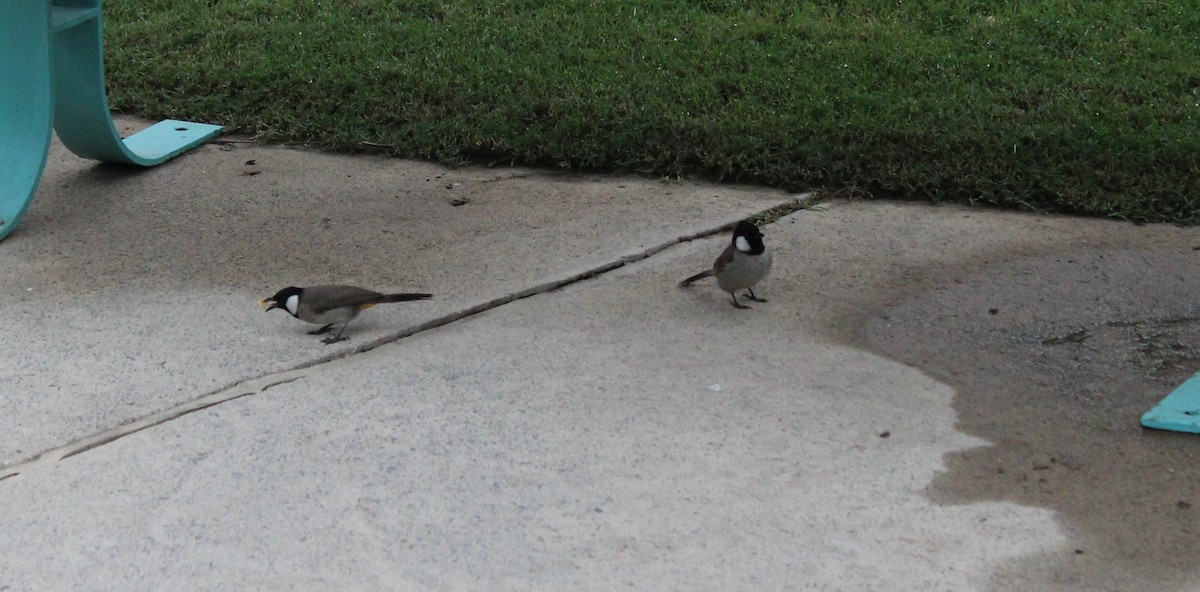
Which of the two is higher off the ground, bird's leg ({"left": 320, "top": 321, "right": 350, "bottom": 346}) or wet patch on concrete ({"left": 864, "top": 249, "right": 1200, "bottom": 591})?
wet patch on concrete ({"left": 864, "top": 249, "right": 1200, "bottom": 591})

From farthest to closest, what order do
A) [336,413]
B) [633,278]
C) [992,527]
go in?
[633,278]
[336,413]
[992,527]

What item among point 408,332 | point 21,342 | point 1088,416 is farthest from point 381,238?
point 1088,416

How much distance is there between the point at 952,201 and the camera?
6.69m

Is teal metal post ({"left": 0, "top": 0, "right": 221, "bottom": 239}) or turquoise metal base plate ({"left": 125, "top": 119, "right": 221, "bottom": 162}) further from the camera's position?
turquoise metal base plate ({"left": 125, "top": 119, "right": 221, "bottom": 162})

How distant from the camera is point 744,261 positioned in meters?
5.20

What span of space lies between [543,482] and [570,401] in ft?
1.90

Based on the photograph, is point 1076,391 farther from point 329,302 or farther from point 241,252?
point 241,252

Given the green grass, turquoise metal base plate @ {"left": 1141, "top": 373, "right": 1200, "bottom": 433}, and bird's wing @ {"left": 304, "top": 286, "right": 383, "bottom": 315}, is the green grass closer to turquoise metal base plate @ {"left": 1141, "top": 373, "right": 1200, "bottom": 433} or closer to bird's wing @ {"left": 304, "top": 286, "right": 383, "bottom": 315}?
turquoise metal base plate @ {"left": 1141, "top": 373, "right": 1200, "bottom": 433}

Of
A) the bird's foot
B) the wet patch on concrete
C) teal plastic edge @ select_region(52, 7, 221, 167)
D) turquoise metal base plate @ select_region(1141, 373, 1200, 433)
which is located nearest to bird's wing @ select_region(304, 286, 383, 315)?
the bird's foot

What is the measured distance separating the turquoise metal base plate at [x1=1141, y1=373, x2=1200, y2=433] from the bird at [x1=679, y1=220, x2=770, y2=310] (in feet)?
5.12

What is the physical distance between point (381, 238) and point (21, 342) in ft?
5.91

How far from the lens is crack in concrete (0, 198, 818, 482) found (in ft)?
13.7

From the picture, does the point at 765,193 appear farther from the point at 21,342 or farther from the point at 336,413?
the point at 21,342

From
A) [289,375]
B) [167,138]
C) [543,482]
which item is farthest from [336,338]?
[167,138]
